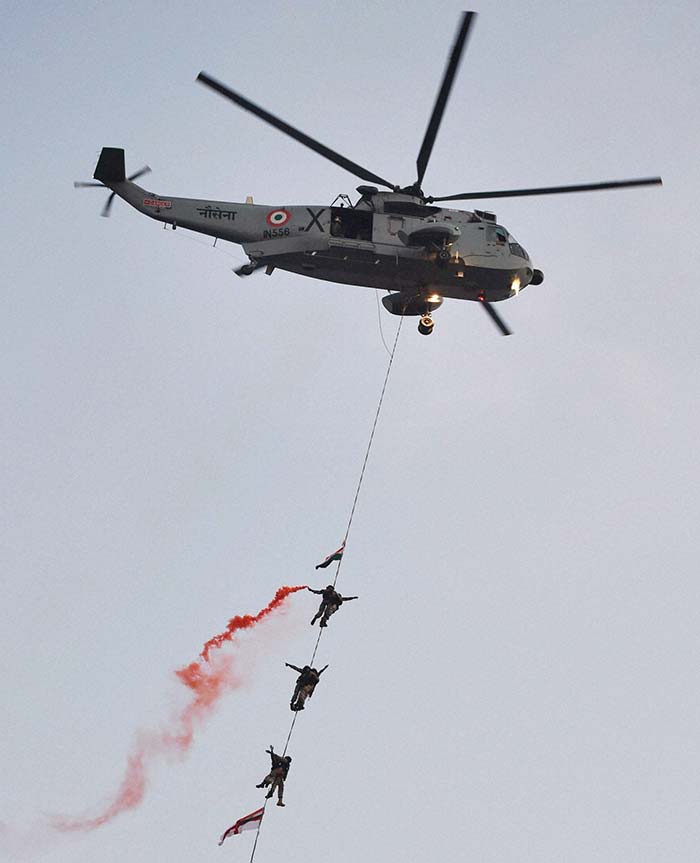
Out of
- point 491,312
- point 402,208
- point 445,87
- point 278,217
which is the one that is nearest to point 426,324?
point 491,312

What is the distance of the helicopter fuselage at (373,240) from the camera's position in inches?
1280

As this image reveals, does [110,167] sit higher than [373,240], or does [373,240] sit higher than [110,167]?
[110,167]

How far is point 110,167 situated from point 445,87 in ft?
34.5

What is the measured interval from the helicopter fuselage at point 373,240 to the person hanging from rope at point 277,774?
13.6 m

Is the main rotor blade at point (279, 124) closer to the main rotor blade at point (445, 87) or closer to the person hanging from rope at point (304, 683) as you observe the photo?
the main rotor blade at point (445, 87)

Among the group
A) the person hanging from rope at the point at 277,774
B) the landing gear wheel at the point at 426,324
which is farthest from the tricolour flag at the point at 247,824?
the landing gear wheel at the point at 426,324

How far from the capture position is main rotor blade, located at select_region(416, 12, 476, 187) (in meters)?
29.0

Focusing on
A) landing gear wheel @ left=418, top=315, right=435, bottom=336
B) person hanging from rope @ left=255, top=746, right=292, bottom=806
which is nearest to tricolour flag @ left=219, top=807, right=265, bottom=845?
person hanging from rope @ left=255, top=746, right=292, bottom=806

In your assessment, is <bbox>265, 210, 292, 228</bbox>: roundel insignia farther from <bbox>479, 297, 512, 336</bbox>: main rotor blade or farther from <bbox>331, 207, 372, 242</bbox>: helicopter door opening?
<bbox>479, 297, 512, 336</bbox>: main rotor blade

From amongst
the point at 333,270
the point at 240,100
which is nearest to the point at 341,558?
the point at 333,270

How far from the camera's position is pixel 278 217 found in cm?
3316

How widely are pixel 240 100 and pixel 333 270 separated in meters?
5.53

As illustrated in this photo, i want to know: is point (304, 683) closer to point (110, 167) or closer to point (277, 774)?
point (277, 774)

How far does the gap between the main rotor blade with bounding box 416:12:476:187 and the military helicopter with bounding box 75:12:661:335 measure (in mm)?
93
